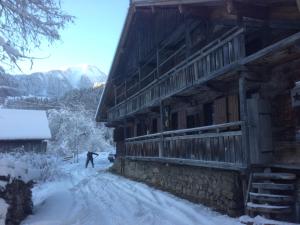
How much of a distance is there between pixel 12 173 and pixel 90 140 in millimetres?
55293

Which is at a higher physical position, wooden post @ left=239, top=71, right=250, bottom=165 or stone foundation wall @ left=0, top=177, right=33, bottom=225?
wooden post @ left=239, top=71, right=250, bottom=165

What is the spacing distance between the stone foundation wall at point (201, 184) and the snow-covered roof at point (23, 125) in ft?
74.8

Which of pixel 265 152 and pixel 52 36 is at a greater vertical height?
pixel 52 36

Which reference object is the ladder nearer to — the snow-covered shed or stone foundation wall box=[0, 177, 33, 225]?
stone foundation wall box=[0, 177, 33, 225]

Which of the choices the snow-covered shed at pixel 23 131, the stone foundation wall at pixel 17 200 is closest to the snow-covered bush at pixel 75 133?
the snow-covered shed at pixel 23 131

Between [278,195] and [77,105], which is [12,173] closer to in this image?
[278,195]

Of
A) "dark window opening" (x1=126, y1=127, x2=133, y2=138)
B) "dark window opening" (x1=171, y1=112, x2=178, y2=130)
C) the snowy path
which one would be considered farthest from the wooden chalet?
"dark window opening" (x1=126, y1=127, x2=133, y2=138)

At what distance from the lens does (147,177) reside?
67.7ft

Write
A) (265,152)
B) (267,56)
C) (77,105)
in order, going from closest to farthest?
(267,56), (265,152), (77,105)

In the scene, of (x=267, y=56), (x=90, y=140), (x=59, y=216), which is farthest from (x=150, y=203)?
(x=90, y=140)

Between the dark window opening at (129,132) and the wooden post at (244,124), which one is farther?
the dark window opening at (129,132)

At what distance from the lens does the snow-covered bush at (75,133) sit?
64375 millimetres

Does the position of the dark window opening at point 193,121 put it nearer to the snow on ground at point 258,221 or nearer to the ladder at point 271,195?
the ladder at point 271,195

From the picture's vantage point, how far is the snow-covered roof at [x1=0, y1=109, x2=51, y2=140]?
39656 mm
